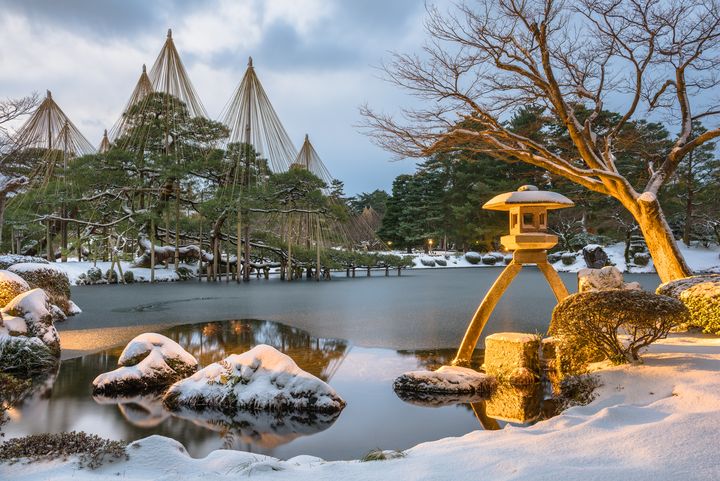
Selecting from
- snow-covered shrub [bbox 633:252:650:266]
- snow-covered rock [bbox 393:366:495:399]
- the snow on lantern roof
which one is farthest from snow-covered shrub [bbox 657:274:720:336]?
snow-covered shrub [bbox 633:252:650:266]

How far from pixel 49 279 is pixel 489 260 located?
99.3 feet

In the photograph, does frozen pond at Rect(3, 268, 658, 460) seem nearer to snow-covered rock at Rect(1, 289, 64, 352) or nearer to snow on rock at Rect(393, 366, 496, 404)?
snow on rock at Rect(393, 366, 496, 404)

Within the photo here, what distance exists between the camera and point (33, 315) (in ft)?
19.8

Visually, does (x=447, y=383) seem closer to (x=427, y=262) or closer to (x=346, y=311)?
(x=346, y=311)

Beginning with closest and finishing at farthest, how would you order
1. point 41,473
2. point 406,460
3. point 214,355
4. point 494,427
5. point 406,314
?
point 41,473, point 406,460, point 494,427, point 214,355, point 406,314

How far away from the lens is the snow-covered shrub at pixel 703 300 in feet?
19.6

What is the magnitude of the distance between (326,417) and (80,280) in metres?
19.0

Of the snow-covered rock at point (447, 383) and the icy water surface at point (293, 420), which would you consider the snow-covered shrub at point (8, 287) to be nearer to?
the icy water surface at point (293, 420)

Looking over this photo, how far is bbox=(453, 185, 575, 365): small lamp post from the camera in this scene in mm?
5359

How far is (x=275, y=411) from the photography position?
4219mm

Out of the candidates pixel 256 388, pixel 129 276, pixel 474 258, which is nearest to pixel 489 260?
pixel 474 258

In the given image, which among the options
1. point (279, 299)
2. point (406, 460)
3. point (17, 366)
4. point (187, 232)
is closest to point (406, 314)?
point (279, 299)

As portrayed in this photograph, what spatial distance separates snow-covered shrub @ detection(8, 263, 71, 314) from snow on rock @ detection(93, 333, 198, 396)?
6.12 metres

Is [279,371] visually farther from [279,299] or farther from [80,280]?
[80,280]
